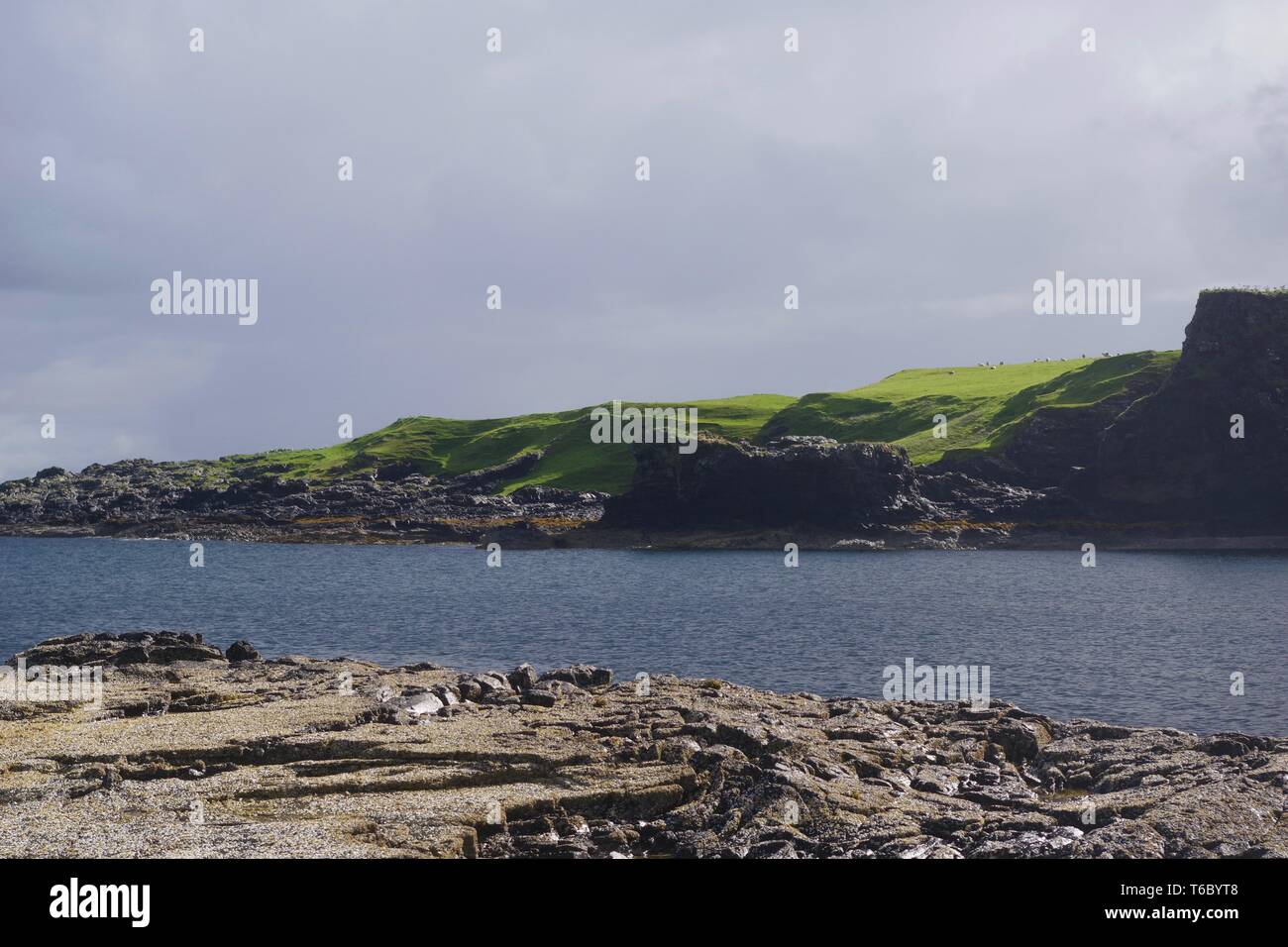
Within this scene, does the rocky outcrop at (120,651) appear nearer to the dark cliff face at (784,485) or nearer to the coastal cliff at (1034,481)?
the coastal cliff at (1034,481)

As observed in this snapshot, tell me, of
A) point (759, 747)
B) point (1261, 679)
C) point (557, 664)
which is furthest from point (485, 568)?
point (759, 747)

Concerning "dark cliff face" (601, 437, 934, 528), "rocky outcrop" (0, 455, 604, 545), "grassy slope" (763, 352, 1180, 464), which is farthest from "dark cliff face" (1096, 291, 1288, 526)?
"rocky outcrop" (0, 455, 604, 545)

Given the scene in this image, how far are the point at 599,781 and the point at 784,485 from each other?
12334cm

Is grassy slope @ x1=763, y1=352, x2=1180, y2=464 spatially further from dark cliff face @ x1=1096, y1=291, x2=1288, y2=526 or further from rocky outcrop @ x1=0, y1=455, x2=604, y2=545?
rocky outcrop @ x1=0, y1=455, x2=604, y2=545

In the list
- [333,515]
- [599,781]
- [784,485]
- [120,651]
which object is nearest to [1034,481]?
A: [784,485]

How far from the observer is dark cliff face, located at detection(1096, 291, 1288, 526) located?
137500mm

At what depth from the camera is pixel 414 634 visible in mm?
67562

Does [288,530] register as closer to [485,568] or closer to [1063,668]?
[485,568]

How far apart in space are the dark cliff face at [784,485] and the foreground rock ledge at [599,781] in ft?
359

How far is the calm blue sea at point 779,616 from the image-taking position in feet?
169

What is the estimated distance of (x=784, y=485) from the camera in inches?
5881

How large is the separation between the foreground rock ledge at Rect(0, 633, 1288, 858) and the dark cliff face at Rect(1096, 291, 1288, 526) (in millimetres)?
120283

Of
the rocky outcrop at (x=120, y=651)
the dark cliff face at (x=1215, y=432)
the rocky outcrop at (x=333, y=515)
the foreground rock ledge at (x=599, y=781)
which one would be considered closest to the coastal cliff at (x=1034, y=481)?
the dark cliff face at (x=1215, y=432)

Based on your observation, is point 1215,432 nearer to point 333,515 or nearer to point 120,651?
point 120,651
